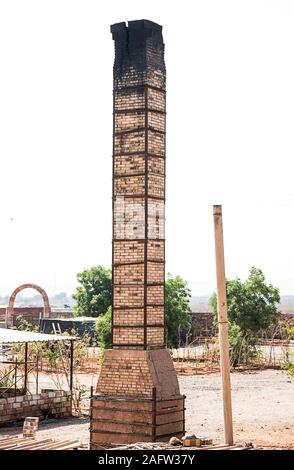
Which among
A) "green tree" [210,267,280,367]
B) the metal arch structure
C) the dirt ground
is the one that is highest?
the metal arch structure

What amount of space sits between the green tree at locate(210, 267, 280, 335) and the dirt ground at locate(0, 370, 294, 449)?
5.53 meters

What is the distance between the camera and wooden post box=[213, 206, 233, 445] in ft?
43.4

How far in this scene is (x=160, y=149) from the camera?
1598 cm

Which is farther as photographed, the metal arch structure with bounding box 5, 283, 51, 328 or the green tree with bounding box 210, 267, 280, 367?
the metal arch structure with bounding box 5, 283, 51, 328

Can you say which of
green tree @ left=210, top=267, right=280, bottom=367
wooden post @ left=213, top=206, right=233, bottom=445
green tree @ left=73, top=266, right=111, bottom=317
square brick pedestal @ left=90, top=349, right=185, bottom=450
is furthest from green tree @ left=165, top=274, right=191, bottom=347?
wooden post @ left=213, top=206, right=233, bottom=445

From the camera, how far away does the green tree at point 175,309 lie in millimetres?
34500

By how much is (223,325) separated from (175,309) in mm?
22044

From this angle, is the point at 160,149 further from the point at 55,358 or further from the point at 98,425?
the point at 55,358

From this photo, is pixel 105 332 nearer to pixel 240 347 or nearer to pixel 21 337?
pixel 240 347

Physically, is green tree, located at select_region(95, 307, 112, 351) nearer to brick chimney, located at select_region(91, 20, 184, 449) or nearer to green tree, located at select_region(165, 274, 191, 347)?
green tree, located at select_region(165, 274, 191, 347)

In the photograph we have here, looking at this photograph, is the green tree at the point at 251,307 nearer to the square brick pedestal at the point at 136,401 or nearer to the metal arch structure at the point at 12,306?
the metal arch structure at the point at 12,306

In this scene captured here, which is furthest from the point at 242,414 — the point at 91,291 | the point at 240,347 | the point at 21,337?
the point at 91,291

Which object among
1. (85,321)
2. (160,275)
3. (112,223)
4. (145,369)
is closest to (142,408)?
(145,369)

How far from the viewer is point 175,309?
3528cm
